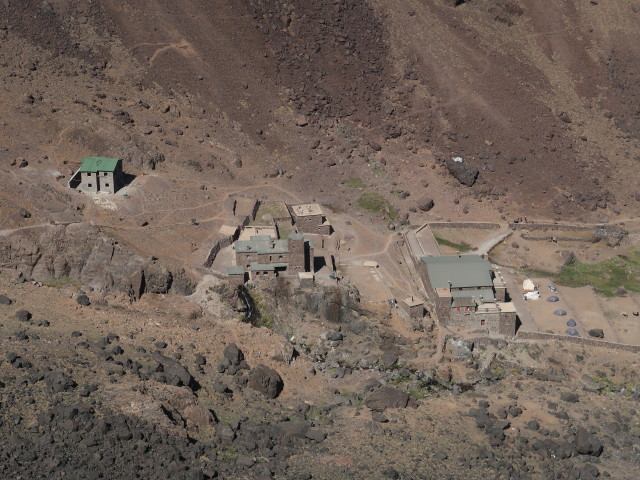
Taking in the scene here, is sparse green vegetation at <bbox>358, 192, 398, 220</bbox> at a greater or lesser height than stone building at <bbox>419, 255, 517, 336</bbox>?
greater

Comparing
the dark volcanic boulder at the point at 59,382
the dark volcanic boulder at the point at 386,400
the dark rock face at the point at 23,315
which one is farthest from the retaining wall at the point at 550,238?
the dark volcanic boulder at the point at 59,382

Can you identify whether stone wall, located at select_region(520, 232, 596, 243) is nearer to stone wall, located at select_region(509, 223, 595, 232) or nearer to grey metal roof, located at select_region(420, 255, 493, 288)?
stone wall, located at select_region(509, 223, 595, 232)

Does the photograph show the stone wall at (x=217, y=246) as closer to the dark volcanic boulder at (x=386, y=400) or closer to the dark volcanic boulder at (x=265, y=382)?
the dark volcanic boulder at (x=265, y=382)

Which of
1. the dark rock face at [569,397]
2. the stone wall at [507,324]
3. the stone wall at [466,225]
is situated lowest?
the dark rock face at [569,397]

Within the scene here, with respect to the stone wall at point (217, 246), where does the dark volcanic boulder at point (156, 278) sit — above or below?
below

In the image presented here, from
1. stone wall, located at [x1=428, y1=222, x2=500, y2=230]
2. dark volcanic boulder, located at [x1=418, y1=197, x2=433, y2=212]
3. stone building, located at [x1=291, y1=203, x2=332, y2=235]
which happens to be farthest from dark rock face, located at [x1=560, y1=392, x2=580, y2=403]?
dark volcanic boulder, located at [x1=418, y1=197, x2=433, y2=212]
